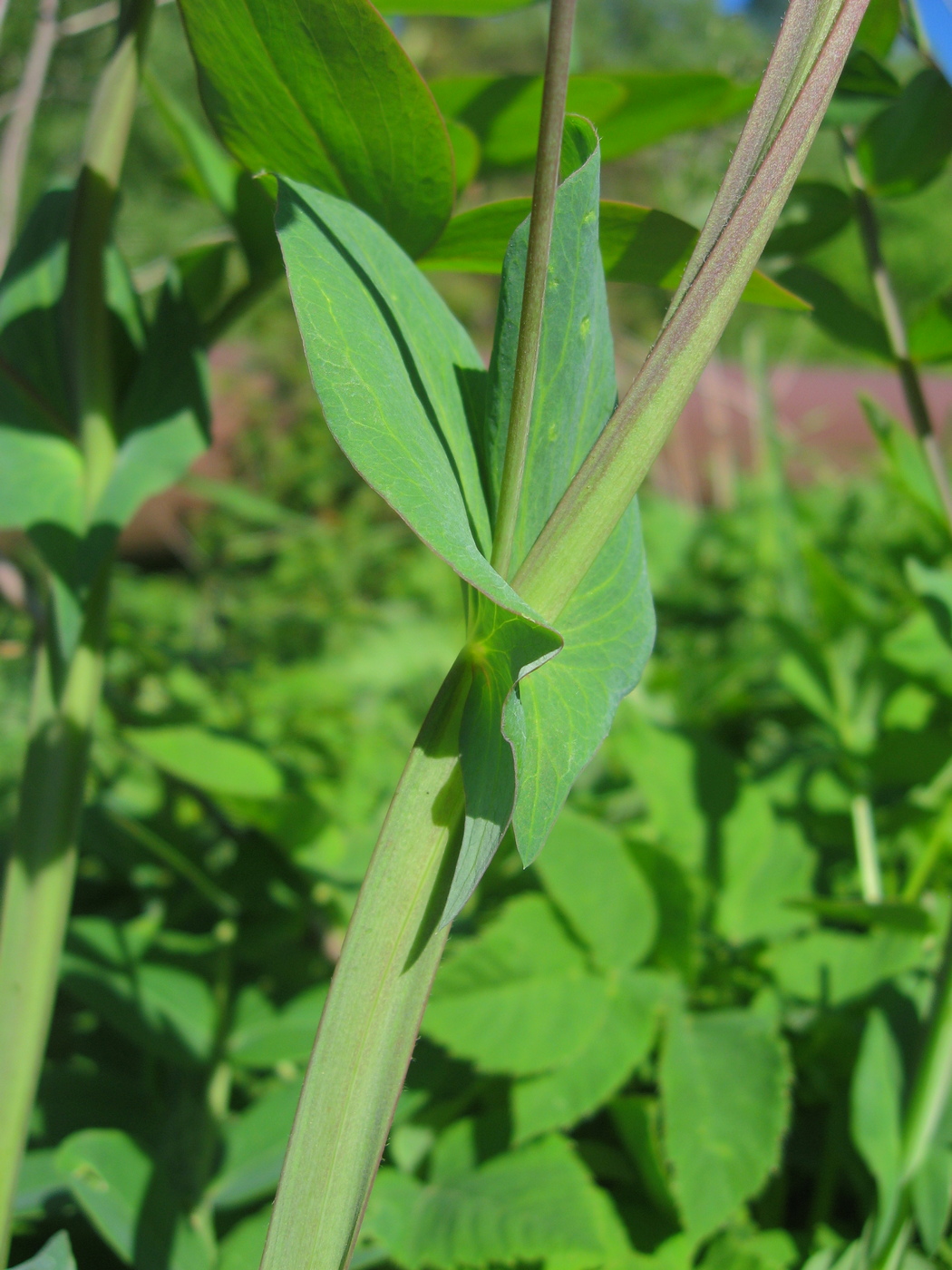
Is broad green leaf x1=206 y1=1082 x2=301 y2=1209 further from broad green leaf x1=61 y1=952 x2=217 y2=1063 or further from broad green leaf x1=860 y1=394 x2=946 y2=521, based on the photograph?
broad green leaf x1=860 y1=394 x2=946 y2=521

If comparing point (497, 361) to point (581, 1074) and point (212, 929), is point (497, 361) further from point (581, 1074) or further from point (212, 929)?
point (212, 929)

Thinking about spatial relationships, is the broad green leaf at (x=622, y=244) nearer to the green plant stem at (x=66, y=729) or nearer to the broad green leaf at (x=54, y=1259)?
the green plant stem at (x=66, y=729)

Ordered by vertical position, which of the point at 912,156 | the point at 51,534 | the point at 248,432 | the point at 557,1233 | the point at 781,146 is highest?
the point at 248,432

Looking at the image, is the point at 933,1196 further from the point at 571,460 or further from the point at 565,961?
the point at 571,460

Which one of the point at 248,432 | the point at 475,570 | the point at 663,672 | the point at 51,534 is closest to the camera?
the point at 475,570

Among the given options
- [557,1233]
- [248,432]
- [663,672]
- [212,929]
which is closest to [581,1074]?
[557,1233]

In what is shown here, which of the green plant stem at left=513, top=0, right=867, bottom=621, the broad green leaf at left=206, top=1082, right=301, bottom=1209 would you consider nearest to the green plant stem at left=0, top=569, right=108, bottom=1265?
the broad green leaf at left=206, top=1082, right=301, bottom=1209

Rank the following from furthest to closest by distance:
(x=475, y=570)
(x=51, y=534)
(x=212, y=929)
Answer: (x=212, y=929)
(x=51, y=534)
(x=475, y=570)

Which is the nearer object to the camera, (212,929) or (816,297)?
(816,297)
